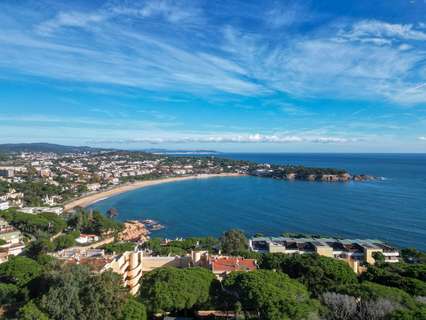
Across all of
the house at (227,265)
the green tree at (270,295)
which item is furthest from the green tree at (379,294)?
the house at (227,265)

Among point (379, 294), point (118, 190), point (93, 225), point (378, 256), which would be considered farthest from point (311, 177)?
point (379, 294)

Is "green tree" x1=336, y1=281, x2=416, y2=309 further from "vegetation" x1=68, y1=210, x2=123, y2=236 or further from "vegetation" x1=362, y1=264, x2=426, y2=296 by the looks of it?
"vegetation" x1=68, y1=210, x2=123, y2=236

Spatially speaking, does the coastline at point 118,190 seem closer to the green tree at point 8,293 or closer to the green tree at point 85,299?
the green tree at point 8,293

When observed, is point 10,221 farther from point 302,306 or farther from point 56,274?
point 302,306

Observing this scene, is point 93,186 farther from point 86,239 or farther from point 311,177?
point 311,177

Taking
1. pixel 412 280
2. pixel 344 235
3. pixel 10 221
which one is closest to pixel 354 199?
pixel 344 235
